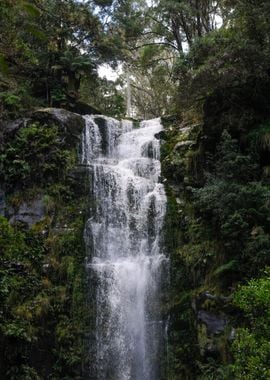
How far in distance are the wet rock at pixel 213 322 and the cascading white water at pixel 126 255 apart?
1.48 metres

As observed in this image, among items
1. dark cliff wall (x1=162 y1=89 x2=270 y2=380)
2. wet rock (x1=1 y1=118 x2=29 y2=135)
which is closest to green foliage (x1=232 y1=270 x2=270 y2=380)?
dark cliff wall (x1=162 y1=89 x2=270 y2=380)

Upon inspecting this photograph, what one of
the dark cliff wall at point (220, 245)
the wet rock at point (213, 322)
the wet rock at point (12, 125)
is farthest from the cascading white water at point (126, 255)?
the wet rock at point (12, 125)

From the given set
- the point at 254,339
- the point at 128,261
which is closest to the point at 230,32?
the point at 128,261

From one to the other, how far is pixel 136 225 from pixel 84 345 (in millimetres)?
3736

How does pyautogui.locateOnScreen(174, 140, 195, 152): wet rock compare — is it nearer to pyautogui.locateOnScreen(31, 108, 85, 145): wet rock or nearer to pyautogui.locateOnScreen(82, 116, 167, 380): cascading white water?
pyautogui.locateOnScreen(82, 116, 167, 380): cascading white water

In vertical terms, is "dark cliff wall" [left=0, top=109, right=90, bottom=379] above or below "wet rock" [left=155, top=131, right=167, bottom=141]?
below

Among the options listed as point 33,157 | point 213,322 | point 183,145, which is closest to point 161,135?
point 183,145

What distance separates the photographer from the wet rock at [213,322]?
10008 millimetres

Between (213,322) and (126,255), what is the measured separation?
11.7ft

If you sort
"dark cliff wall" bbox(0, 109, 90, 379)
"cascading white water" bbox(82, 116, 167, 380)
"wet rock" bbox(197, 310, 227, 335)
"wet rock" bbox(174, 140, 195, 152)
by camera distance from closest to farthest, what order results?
"wet rock" bbox(197, 310, 227, 335) < "dark cliff wall" bbox(0, 109, 90, 379) < "cascading white water" bbox(82, 116, 167, 380) < "wet rock" bbox(174, 140, 195, 152)

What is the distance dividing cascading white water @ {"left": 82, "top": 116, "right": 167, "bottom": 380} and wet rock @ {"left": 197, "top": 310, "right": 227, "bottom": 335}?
1476 millimetres

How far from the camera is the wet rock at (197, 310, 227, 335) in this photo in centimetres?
1001

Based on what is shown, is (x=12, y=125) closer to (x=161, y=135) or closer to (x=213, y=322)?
(x=161, y=135)

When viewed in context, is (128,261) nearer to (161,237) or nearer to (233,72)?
(161,237)
